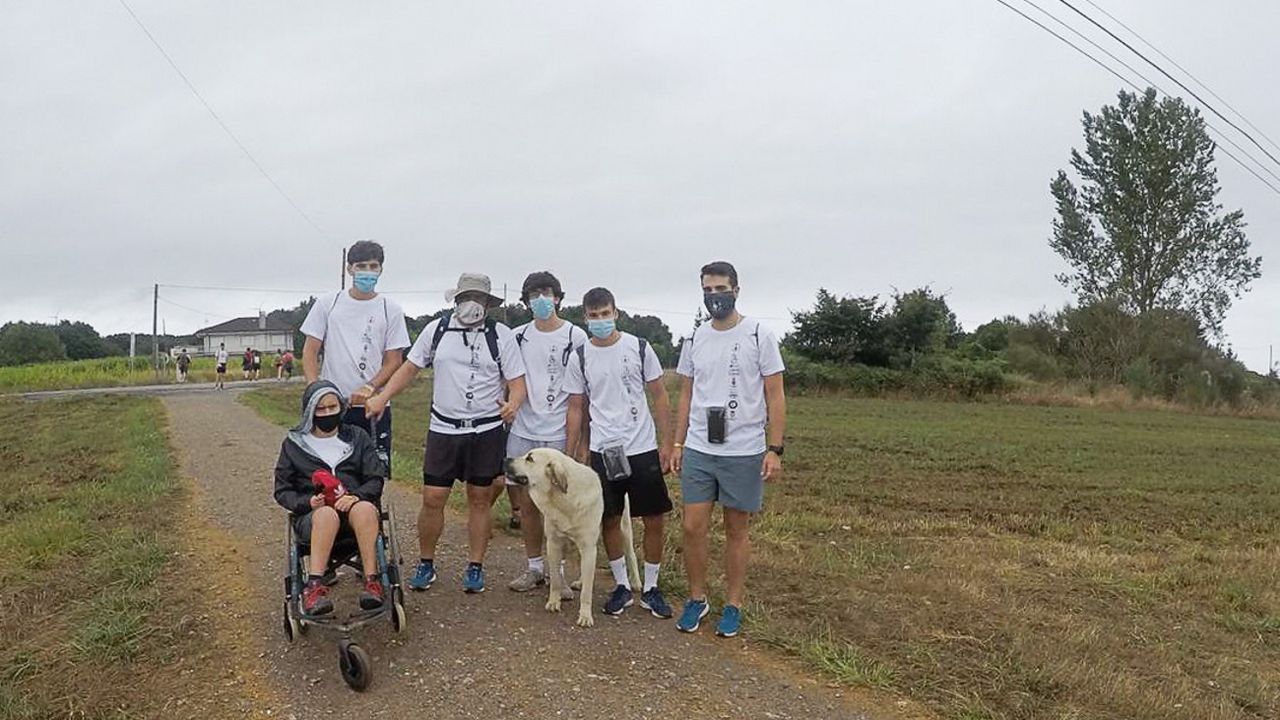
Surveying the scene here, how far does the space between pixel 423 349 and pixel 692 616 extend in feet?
7.34

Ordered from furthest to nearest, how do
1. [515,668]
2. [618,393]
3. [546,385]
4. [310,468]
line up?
[546,385]
[618,393]
[310,468]
[515,668]

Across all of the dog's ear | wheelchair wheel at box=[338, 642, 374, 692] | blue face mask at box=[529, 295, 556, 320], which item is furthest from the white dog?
wheelchair wheel at box=[338, 642, 374, 692]

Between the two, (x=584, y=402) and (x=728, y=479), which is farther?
(x=584, y=402)

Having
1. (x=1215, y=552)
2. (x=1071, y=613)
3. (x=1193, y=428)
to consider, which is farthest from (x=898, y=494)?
(x=1193, y=428)

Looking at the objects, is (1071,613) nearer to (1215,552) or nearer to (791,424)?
(1215,552)

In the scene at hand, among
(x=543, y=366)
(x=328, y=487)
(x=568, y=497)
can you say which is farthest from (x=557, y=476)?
(x=328, y=487)

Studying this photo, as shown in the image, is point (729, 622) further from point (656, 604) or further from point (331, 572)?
point (331, 572)

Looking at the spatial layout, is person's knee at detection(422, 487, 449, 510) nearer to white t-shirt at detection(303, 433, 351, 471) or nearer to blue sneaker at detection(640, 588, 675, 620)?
white t-shirt at detection(303, 433, 351, 471)

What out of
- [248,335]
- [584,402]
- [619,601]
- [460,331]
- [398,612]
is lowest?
[619,601]

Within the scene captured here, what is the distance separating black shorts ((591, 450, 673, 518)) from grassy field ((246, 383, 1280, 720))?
3.06ft

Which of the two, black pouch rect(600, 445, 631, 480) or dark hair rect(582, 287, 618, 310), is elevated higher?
dark hair rect(582, 287, 618, 310)

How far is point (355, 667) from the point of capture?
417cm

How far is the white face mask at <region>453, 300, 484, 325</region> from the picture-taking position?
5.52 meters

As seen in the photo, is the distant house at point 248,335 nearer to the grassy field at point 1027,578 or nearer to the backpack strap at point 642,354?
the grassy field at point 1027,578
